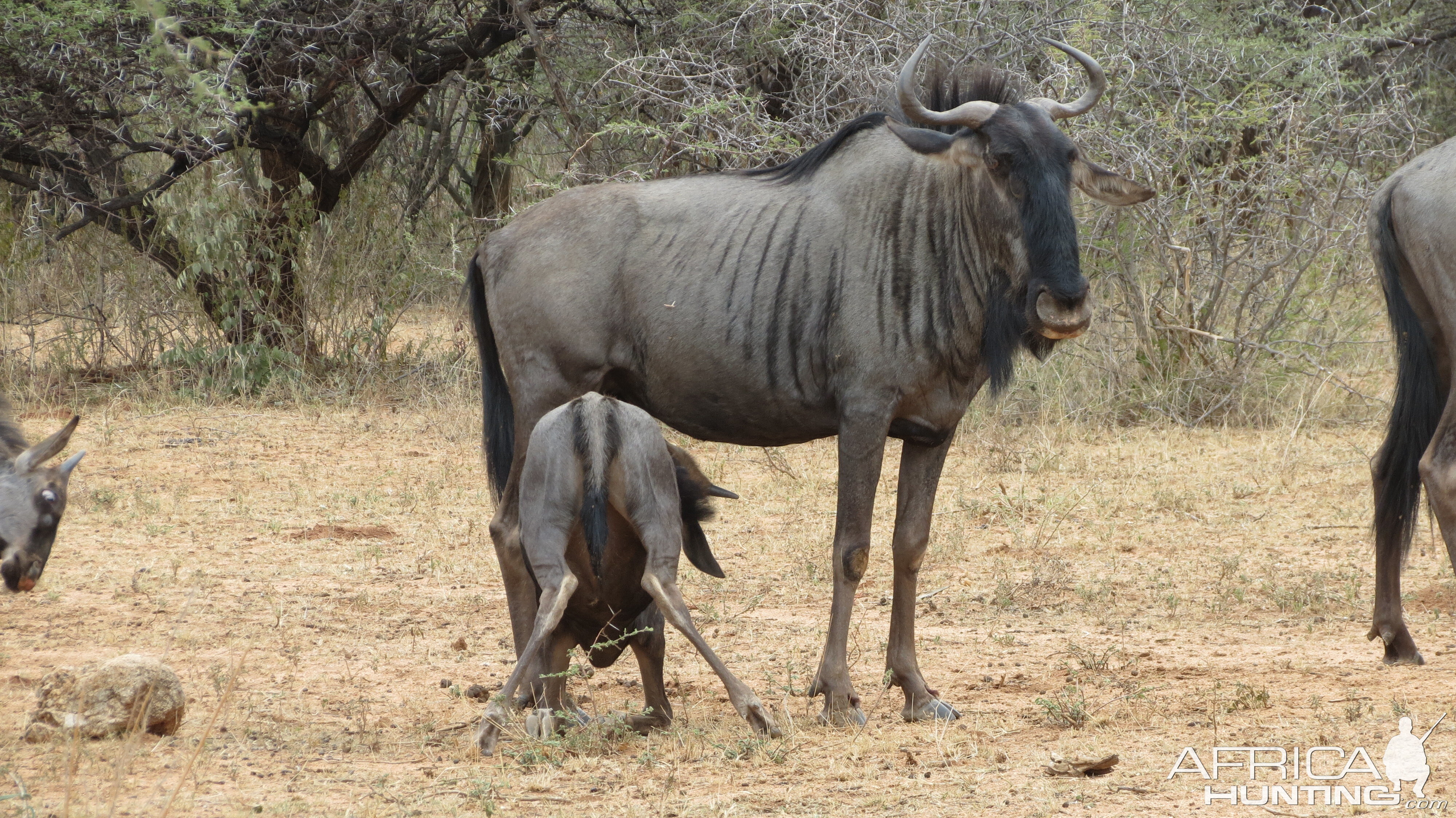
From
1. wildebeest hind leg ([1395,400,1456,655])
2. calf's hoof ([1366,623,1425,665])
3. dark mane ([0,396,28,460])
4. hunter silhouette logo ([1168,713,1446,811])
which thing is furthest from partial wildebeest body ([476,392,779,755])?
wildebeest hind leg ([1395,400,1456,655])

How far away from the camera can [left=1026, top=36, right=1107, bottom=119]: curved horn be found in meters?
4.57

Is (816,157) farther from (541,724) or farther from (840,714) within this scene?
(541,724)

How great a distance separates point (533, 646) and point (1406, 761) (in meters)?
2.33

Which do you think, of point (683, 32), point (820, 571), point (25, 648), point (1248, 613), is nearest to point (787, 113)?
point (683, 32)

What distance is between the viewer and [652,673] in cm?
431

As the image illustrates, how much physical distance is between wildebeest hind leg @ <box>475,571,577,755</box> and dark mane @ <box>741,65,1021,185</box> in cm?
178

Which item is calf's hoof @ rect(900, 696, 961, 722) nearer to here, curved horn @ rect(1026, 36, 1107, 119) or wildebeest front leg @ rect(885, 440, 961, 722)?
wildebeest front leg @ rect(885, 440, 961, 722)

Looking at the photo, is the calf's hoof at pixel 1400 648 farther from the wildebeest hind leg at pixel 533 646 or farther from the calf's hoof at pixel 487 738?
the calf's hoof at pixel 487 738

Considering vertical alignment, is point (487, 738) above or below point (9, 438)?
below

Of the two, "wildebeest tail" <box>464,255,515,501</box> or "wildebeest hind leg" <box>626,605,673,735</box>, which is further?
"wildebeest tail" <box>464,255,515,501</box>

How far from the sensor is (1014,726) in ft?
14.0

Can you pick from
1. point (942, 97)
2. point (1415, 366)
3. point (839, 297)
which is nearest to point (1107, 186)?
point (942, 97)

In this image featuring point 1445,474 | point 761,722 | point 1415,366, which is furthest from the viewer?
point 1415,366

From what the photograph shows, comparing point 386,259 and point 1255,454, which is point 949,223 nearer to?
point 1255,454
